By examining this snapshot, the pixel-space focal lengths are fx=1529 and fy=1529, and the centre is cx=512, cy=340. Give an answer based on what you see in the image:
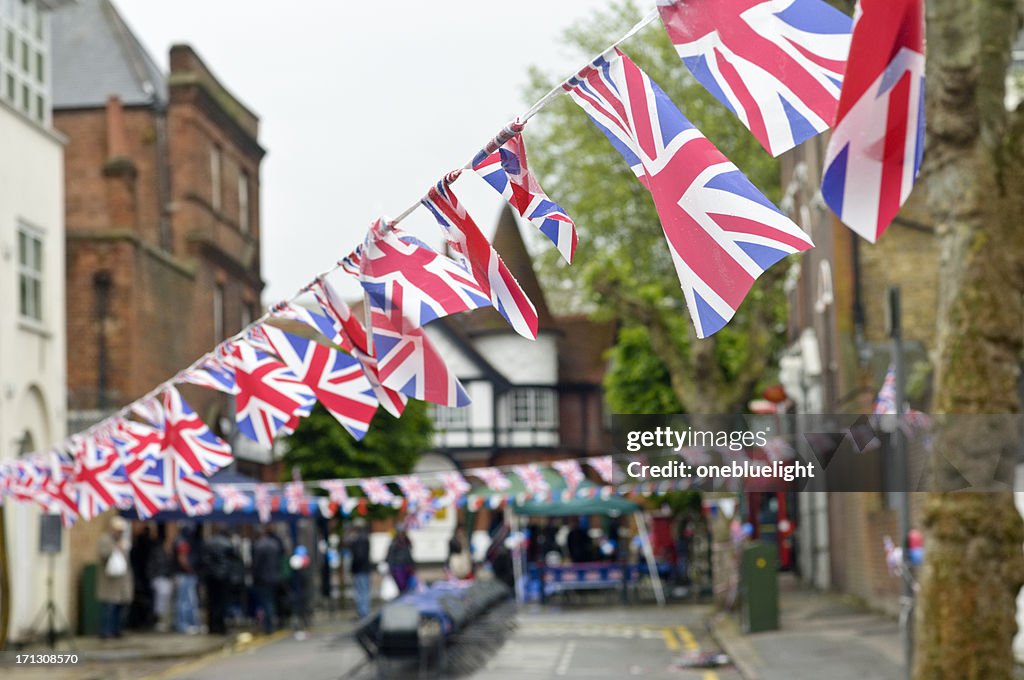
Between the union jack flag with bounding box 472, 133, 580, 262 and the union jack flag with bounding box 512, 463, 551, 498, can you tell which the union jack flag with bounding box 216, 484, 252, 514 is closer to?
the union jack flag with bounding box 512, 463, 551, 498

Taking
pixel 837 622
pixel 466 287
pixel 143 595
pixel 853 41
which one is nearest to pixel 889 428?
pixel 837 622

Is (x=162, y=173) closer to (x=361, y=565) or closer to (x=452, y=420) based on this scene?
(x=361, y=565)

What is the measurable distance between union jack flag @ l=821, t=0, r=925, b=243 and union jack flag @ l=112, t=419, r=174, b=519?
8442mm

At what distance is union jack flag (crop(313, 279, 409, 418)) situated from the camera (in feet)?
22.9

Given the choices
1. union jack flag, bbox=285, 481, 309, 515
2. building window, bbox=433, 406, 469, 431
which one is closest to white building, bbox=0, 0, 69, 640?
union jack flag, bbox=285, 481, 309, 515

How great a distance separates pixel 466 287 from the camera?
616cm

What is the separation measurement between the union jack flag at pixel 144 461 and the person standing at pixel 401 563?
14920 millimetres

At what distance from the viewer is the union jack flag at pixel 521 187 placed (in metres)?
5.23

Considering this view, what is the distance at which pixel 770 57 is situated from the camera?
4449 mm

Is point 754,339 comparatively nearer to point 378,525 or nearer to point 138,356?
point 138,356

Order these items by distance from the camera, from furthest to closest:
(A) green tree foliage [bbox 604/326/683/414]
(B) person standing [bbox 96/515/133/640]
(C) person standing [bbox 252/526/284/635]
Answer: (A) green tree foliage [bbox 604/326/683/414] < (C) person standing [bbox 252/526/284/635] < (B) person standing [bbox 96/515/133/640]

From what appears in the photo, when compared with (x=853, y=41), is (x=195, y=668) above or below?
below

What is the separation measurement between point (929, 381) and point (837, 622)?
180 inches

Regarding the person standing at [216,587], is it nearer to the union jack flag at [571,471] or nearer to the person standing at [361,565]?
the person standing at [361,565]
